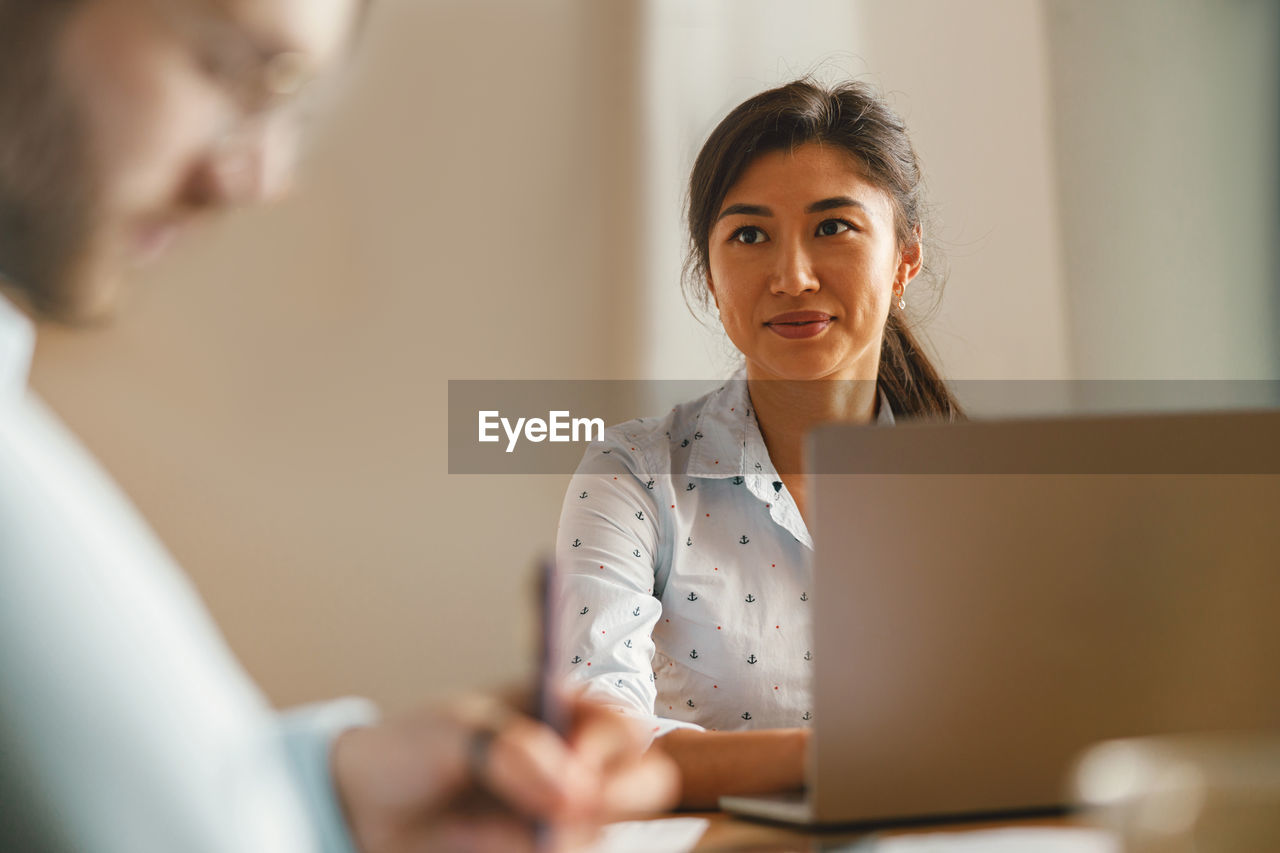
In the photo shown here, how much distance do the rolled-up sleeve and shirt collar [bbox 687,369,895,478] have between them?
0.09 metres

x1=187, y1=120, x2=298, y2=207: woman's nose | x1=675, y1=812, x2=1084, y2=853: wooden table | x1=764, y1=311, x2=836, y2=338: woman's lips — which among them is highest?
x1=187, y1=120, x2=298, y2=207: woman's nose

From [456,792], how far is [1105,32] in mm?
2473

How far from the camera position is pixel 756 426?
1.54 m

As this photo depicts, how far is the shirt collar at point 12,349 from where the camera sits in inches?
25.5

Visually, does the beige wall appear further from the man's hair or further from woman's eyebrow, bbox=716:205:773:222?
the man's hair

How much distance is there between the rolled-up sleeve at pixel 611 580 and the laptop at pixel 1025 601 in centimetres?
29

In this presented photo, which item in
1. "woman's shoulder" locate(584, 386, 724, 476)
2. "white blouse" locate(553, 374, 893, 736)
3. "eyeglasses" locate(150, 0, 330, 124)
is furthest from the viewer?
"woman's shoulder" locate(584, 386, 724, 476)

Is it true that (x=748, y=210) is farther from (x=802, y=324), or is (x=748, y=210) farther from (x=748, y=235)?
(x=802, y=324)

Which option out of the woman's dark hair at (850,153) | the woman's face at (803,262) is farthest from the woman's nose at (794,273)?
the woman's dark hair at (850,153)

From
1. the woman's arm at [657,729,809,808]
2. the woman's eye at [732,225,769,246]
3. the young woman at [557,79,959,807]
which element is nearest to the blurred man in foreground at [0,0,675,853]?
the woman's arm at [657,729,809,808]

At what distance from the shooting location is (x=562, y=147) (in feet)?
7.38

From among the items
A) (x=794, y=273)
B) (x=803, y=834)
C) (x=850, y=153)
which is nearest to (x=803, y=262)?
(x=794, y=273)

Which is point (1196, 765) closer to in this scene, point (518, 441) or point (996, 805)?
point (996, 805)

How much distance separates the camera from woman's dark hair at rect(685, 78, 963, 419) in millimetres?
1554
